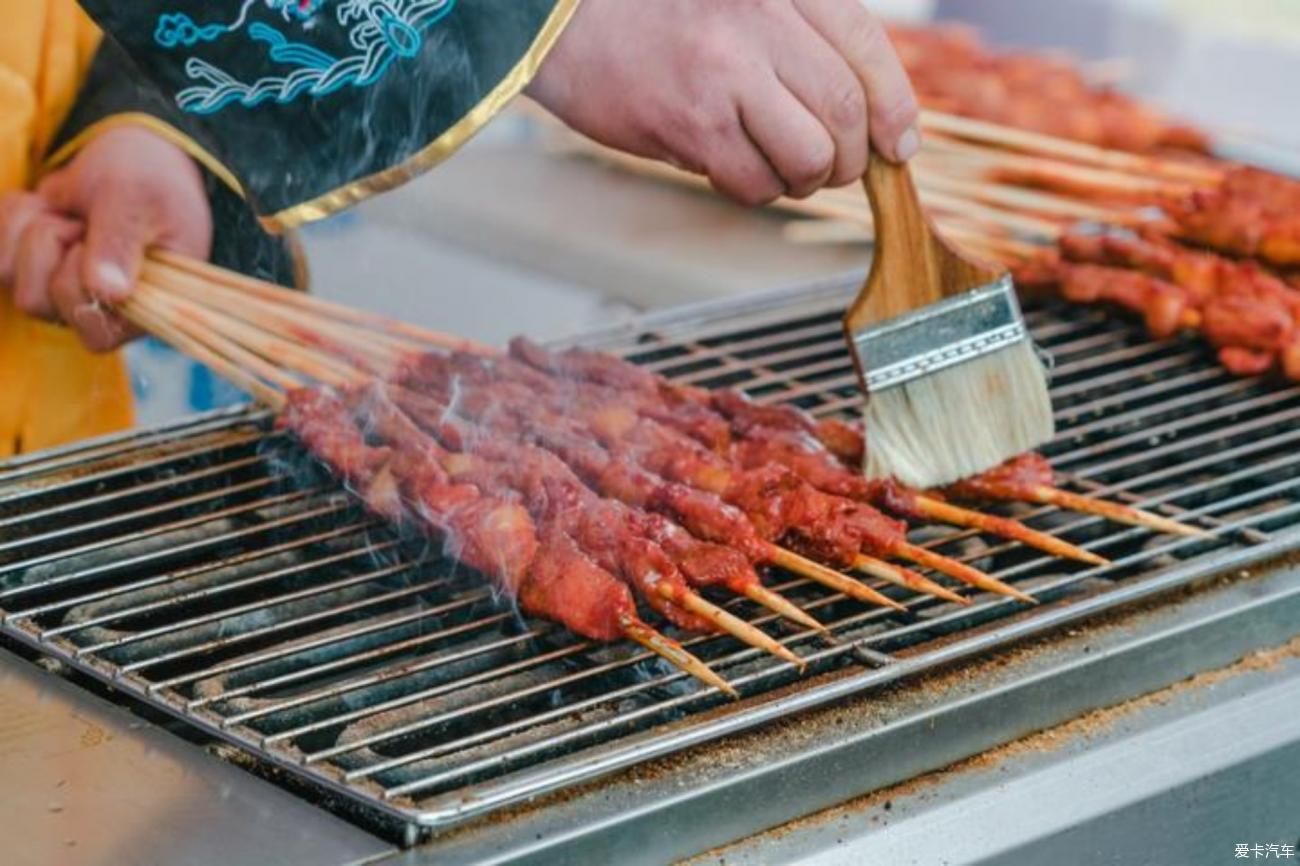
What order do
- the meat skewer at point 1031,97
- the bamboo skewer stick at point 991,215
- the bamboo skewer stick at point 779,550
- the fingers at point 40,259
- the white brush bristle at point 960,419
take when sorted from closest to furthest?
the bamboo skewer stick at point 779,550 → the white brush bristle at point 960,419 → the fingers at point 40,259 → the bamboo skewer stick at point 991,215 → the meat skewer at point 1031,97

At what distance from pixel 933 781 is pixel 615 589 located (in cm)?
50

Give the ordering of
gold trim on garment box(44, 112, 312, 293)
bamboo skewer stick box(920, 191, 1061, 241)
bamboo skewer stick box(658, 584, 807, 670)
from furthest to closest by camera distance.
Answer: bamboo skewer stick box(920, 191, 1061, 241) → gold trim on garment box(44, 112, 312, 293) → bamboo skewer stick box(658, 584, 807, 670)

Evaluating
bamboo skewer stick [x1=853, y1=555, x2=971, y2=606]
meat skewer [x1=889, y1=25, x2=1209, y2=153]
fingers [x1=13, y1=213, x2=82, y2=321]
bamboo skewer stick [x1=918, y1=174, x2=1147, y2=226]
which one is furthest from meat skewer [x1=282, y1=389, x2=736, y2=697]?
meat skewer [x1=889, y1=25, x2=1209, y2=153]

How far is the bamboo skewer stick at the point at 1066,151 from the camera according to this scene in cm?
495

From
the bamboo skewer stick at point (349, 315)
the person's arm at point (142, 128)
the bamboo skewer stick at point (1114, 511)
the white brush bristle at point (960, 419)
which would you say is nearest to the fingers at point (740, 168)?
the white brush bristle at point (960, 419)

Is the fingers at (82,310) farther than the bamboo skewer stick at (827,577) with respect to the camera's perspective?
Yes

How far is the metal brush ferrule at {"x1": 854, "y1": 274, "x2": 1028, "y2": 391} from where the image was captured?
2.94 m

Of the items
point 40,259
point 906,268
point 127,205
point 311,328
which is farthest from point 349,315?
point 906,268

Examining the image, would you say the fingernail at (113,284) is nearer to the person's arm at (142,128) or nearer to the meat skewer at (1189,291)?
the person's arm at (142,128)

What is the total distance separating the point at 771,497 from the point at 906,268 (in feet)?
1.44

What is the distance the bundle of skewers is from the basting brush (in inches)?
2.2

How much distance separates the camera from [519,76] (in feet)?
8.54

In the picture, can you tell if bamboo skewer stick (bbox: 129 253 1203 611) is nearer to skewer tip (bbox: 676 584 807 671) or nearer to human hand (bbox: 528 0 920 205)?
skewer tip (bbox: 676 584 807 671)

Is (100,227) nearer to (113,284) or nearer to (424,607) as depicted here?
(113,284)
